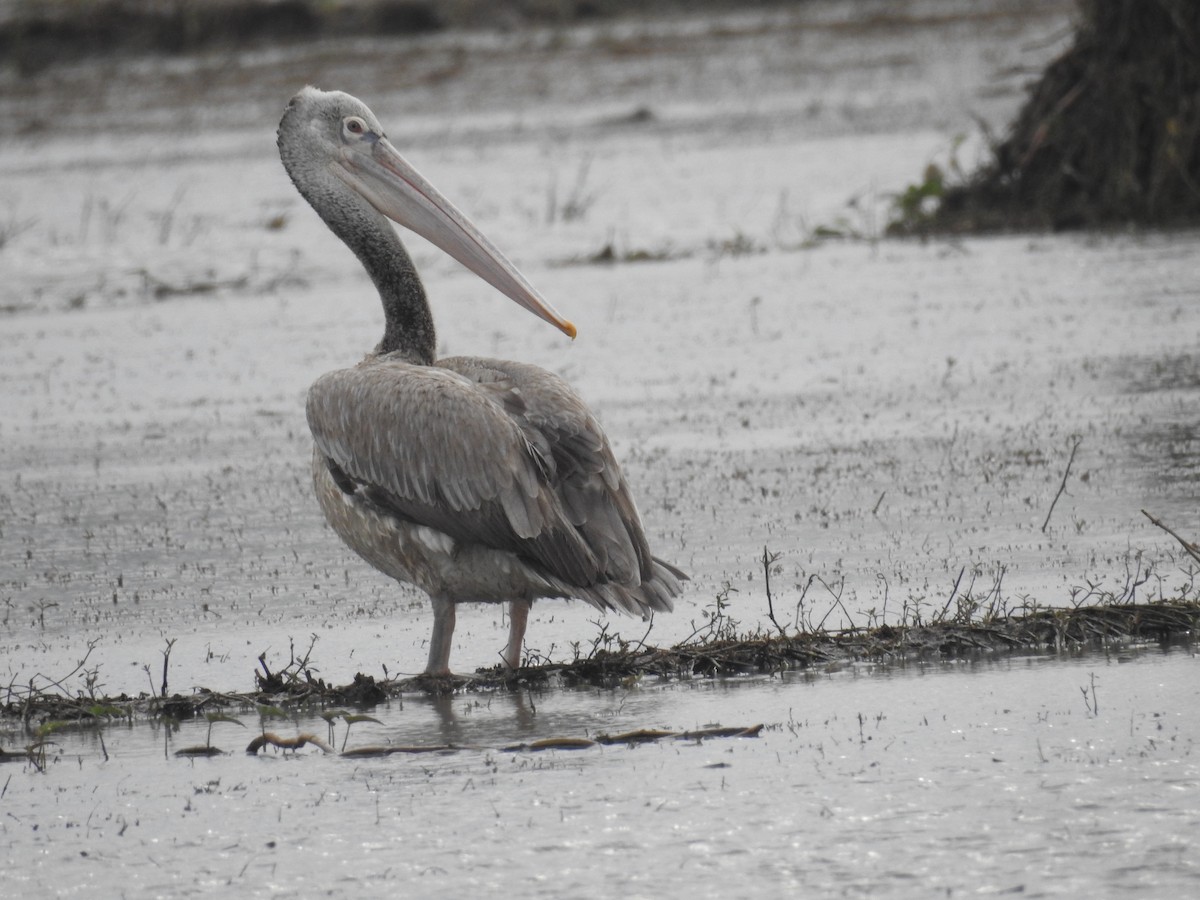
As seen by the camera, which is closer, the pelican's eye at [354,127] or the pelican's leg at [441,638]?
the pelican's leg at [441,638]

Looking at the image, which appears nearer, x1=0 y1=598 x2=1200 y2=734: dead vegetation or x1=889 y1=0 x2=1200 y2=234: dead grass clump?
x1=0 y1=598 x2=1200 y2=734: dead vegetation

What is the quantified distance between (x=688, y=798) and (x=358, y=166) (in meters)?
2.95

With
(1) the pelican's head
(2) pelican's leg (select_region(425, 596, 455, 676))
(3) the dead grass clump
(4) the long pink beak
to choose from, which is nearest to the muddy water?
(2) pelican's leg (select_region(425, 596, 455, 676))

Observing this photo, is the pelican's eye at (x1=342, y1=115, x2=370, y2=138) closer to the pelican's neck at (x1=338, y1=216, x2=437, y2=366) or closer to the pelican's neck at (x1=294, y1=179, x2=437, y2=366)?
the pelican's neck at (x1=294, y1=179, x2=437, y2=366)

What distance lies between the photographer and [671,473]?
6.76 m

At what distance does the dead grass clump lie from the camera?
1171cm

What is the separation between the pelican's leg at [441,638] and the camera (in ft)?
15.0

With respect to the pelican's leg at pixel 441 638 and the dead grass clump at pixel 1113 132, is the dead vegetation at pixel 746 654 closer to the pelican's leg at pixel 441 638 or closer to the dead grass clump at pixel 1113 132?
the pelican's leg at pixel 441 638

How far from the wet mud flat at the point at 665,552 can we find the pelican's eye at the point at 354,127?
4.46 ft

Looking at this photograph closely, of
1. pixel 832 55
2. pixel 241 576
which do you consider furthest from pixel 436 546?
pixel 832 55

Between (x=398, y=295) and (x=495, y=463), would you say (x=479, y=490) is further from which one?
(x=398, y=295)

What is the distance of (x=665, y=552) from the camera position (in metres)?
5.74

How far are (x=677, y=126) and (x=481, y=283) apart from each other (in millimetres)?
9028

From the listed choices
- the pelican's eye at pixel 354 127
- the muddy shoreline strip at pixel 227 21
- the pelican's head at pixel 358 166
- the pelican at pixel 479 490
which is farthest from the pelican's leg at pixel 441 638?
the muddy shoreline strip at pixel 227 21
